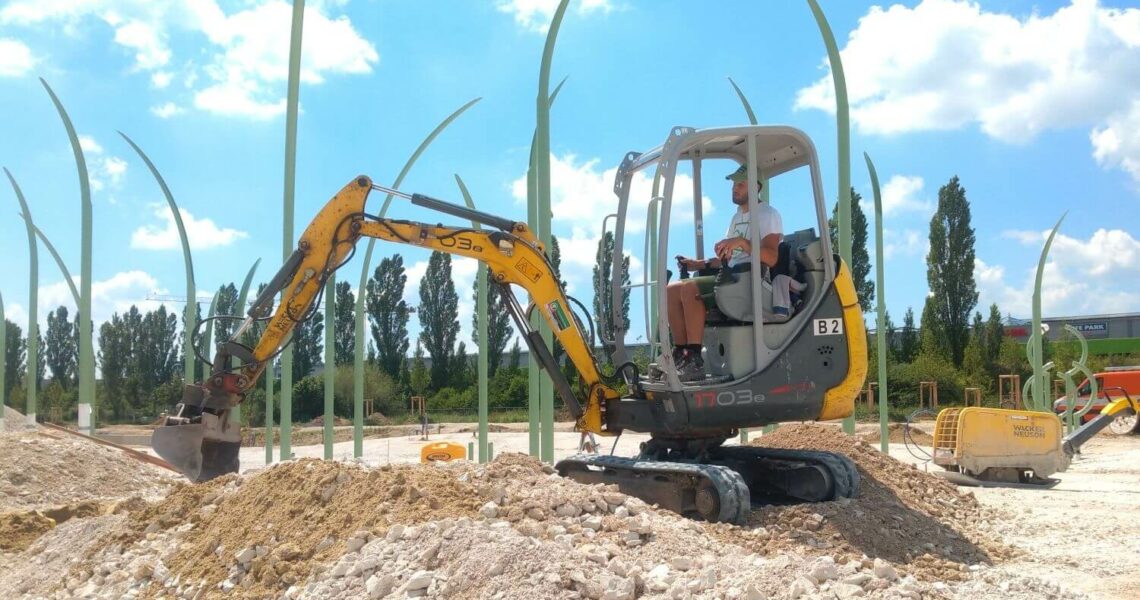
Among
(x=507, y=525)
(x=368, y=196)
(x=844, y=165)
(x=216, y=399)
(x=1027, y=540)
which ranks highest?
(x=844, y=165)

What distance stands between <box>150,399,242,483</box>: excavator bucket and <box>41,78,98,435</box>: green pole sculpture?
1139 centimetres

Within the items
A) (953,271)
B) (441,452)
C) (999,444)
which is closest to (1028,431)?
(999,444)

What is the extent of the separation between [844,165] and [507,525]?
8078 millimetres

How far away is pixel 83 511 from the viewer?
10398 mm

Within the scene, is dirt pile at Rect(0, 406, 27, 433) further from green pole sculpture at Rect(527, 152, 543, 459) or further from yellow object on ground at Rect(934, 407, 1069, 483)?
yellow object on ground at Rect(934, 407, 1069, 483)

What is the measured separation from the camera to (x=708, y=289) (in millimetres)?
7898

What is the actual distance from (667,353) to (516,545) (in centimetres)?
250

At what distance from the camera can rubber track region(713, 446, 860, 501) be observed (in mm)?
7996

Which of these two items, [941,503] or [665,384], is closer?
[665,384]

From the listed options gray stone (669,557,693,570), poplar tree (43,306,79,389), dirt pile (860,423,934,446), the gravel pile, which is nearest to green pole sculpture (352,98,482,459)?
the gravel pile

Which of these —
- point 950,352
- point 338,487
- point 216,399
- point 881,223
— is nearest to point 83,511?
point 216,399

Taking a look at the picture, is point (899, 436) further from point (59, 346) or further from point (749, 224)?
point (59, 346)

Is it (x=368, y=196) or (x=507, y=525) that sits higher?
(x=368, y=196)

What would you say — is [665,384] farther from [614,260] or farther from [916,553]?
[916,553]
